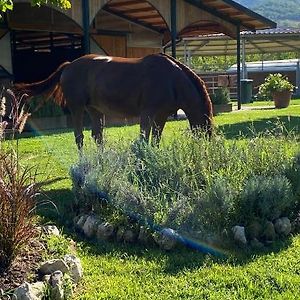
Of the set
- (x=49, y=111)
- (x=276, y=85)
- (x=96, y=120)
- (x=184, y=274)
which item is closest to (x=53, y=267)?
(x=184, y=274)

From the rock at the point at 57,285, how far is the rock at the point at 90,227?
1326mm

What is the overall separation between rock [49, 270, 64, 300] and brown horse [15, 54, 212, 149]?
10.6 ft

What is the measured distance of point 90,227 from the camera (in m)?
5.18

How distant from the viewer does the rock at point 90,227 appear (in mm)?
5160

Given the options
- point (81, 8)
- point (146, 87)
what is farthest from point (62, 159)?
point (81, 8)

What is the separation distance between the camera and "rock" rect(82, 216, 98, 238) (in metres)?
5.16

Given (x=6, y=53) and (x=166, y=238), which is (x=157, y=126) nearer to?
(x=166, y=238)

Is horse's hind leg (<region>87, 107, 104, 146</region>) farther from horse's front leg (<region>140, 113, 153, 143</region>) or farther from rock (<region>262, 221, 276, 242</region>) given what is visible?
rock (<region>262, 221, 276, 242</region>)

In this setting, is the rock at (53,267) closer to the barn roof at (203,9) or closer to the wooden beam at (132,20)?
the barn roof at (203,9)

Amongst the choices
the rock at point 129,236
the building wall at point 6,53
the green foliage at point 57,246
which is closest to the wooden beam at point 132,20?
the building wall at point 6,53

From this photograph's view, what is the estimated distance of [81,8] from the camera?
14.0 metres

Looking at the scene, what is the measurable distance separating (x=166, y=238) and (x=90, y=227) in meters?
0.84

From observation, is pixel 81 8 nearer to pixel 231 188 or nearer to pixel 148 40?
pixel 148 40

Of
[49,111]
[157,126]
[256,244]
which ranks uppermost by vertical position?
[157,126]
